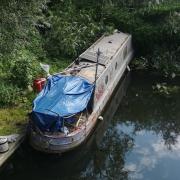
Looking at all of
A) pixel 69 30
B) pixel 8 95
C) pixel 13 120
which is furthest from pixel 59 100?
pixel 69 30

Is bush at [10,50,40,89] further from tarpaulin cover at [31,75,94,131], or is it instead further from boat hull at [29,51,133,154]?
boat hull at [29,51,133,154]

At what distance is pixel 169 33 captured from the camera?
2930 centimetres

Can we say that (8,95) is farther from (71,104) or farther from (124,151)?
(124,151)

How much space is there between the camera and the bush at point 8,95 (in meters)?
20.2

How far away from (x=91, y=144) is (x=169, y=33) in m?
12.9

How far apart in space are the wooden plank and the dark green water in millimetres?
277

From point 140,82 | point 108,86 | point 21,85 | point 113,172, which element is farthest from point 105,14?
point 113,172

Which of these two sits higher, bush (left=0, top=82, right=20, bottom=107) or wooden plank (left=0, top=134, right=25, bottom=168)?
bush (left=0, top=82, right=20, bottom=107)

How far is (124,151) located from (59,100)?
4.18 metres

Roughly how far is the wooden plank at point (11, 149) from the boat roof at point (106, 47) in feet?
24.4

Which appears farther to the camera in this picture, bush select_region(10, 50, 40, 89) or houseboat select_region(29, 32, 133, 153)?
bush select_region(10, 50, 40, 89)

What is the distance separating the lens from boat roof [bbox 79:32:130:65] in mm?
24031

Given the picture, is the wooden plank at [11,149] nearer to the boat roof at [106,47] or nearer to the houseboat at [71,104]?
the houseboat at [71,104]

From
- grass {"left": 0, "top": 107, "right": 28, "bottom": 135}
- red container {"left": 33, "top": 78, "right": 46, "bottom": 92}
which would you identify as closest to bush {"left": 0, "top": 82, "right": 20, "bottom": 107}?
grass {"left": 0, "top": 107, "right": 28, "bottom": 135}
